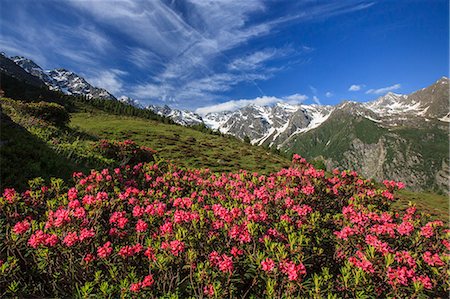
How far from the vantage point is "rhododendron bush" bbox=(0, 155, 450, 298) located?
4395 millimetres

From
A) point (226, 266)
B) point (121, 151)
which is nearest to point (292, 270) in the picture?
point (226, 266)

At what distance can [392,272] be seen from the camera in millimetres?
4578

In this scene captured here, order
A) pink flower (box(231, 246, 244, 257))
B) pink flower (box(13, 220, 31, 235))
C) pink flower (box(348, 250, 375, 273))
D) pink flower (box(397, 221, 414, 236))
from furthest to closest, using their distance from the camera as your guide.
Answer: pink flower (box(397, 221, 414, 236))
pink flower (box(13, 220, 31, 235))
pink flower (box(231, 246, 244, 257))
pink flower (box(348, 250, 375, 273))

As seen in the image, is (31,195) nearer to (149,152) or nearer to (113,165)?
(113,165)

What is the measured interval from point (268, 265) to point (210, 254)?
103 centimetres

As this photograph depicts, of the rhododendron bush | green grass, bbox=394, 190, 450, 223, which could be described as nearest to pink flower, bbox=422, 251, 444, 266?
the rhododendron bush

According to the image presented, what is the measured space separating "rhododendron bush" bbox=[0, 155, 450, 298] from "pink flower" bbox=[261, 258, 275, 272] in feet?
0.07

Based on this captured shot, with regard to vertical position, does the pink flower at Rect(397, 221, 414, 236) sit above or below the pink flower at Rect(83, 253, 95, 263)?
above

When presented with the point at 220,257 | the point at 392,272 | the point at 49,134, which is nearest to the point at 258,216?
the point at 220,257

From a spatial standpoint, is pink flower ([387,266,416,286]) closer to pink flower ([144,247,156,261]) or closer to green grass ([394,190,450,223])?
pink flower ([144,247,156,261])

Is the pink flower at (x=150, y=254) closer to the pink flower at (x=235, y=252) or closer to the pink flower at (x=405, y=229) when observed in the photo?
the pink flower at (x=235, y=252)

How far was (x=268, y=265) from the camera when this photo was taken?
446 cm

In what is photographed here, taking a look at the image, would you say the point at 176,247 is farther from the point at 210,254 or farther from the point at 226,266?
the point at 226,266

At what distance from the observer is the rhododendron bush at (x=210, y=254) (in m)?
4.39
